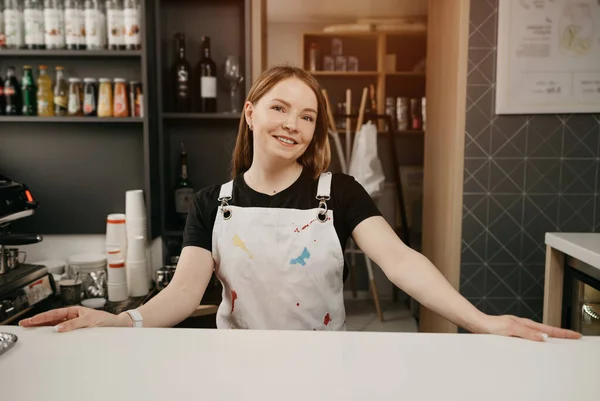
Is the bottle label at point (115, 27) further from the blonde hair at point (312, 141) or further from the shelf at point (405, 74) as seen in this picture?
the shelf at point (405, 74)

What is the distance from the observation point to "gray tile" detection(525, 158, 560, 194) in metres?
2.46

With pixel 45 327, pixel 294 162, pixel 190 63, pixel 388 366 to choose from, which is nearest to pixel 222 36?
pixel 190 63

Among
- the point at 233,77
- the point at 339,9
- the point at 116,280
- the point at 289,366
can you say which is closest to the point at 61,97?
the point at 233,77

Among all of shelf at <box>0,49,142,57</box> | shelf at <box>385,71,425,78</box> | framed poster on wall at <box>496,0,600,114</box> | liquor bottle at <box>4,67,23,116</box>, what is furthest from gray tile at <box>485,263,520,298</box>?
shelf at <box>385,71,425,78</box>

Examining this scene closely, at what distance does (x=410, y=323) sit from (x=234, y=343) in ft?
11.1

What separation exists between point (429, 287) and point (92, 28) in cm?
197

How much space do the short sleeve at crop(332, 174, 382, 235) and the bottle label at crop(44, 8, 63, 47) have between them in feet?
5.29

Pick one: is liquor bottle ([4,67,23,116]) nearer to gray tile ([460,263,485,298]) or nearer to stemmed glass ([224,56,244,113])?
stemmed glass ([224,56,244,113])

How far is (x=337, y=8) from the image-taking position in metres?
5.56

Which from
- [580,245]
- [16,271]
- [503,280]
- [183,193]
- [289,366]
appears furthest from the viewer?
[183,193]

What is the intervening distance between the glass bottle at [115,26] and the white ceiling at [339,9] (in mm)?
3140

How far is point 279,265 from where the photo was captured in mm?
1472

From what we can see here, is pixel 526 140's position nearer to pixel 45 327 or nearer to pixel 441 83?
pixel 441 83

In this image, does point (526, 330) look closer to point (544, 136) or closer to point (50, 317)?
point (50, 317)
